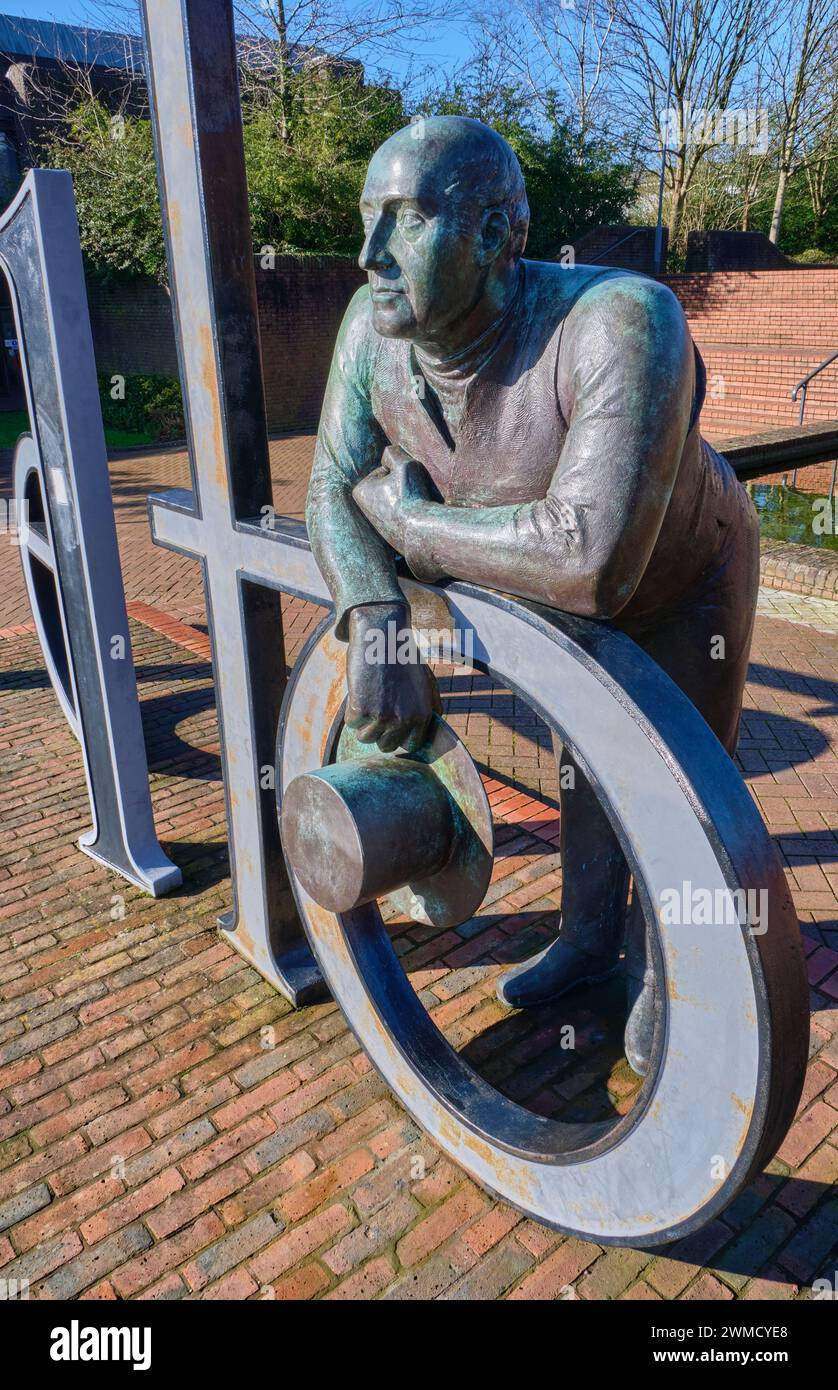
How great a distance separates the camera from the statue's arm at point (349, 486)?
223cm

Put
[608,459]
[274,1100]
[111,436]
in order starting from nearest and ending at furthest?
1. [608,459]
2. [274,1100]
3. [111,436]

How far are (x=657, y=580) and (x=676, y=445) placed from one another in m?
0.50

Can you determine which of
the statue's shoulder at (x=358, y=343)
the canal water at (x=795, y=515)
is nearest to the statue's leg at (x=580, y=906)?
the statue's shoulder at (x=358, y=343)

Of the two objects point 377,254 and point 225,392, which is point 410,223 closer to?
point 377,254

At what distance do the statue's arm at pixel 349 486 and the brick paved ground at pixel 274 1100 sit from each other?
168 centimetres

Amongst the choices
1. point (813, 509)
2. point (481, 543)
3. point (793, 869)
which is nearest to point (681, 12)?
point (813, 509)

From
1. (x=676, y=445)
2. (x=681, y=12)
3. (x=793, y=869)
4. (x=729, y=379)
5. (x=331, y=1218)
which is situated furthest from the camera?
(x=681, y=12)

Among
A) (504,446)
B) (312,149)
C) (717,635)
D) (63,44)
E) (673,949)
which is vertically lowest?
(673,949)

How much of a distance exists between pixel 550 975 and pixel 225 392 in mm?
2273

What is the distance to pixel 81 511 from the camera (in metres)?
3.86

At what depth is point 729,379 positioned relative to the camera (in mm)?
18359

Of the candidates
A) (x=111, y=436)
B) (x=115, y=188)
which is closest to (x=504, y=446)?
(x=111, y=436)

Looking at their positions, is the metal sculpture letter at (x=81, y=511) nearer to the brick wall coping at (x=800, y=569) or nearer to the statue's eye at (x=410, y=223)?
the statue's eye at (x=410, y=223)
